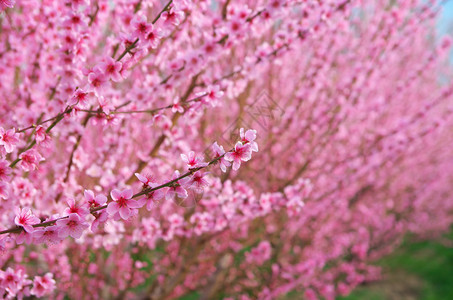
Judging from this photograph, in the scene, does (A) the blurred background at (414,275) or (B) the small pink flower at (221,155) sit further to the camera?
(A) the blurred background at (414,275)

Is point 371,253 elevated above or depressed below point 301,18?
below

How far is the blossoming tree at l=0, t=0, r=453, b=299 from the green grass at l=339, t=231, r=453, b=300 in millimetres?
583

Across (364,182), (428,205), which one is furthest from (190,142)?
(428,205)

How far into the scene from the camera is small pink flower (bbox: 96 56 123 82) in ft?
5.05

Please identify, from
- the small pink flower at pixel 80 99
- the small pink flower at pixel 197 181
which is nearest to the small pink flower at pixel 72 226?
the small pink flower at pixel 197 181

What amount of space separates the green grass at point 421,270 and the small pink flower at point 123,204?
743 cm

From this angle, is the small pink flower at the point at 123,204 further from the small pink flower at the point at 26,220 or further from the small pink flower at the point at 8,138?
the small pink flower at the point at 8,138

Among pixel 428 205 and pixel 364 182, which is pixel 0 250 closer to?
pixel 364 182

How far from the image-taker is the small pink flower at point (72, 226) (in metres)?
1.17

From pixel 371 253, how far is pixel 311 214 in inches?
179

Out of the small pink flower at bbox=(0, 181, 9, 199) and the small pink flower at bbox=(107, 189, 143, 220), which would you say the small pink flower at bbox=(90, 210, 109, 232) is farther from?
the small pink flower at bbox=(0, 181, 9, 199)

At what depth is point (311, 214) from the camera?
16.3 feet

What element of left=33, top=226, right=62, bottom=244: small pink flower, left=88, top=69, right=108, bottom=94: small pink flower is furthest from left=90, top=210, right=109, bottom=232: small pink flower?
left=88, top=69, right=108, bottom=94: small pink flower

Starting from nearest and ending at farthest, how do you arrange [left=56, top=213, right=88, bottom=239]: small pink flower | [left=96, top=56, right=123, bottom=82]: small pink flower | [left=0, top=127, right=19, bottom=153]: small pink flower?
1. [left=56, top=213, right=88, bottom=239]: small pink flower
2. [left=0, top=127, right=19, bottom=153]: small pink flower
3. [left=96, top=56, right=123, bottom=82]: small pink flower
